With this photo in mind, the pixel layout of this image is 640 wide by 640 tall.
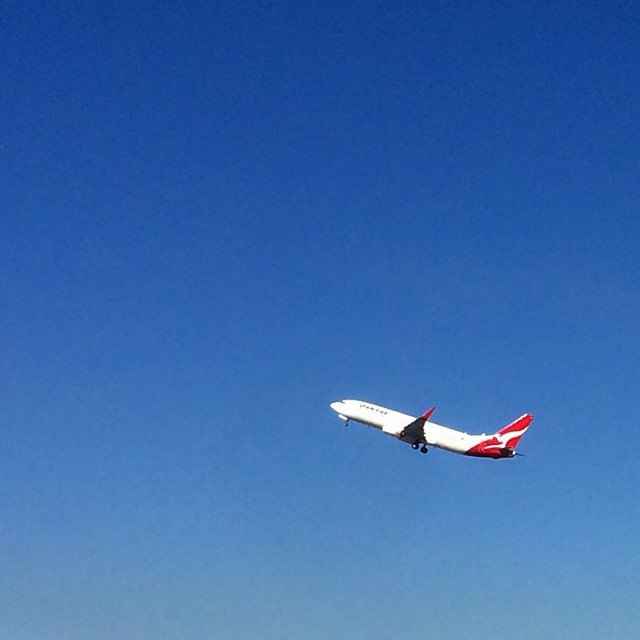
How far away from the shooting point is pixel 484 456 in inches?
6486

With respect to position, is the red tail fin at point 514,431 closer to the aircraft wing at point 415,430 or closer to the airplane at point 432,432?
the airplane at point 432,432

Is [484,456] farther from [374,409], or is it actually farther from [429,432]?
[374,409]

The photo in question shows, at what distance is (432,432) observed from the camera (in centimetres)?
17012

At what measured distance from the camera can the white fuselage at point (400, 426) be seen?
16750 cm

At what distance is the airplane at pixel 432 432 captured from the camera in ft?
535

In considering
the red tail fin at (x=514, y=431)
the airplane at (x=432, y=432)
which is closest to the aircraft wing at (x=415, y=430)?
the airplane at (x=432, y=432)

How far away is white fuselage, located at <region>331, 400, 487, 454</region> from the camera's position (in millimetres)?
167500

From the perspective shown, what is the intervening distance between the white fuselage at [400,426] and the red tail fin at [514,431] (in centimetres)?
464

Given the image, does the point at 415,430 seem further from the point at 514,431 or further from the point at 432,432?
the point at 514,431

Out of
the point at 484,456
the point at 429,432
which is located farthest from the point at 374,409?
the point at 484,456

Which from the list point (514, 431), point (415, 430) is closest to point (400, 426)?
point (415, 430)

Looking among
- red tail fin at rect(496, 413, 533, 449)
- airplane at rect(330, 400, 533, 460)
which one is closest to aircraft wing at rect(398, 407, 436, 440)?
airplane at rect(330, 400, 533, 460)

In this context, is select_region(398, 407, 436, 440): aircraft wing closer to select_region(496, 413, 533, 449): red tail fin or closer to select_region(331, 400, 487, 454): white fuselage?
select_region(331, 400, 487, 454): white fuselage

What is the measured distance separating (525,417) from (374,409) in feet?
125
